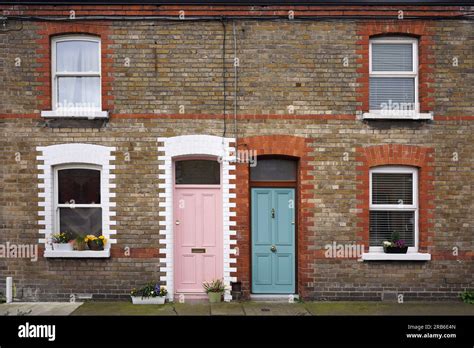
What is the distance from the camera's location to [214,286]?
8406 mm

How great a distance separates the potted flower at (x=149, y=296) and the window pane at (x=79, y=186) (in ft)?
6.60

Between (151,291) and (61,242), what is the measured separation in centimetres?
206

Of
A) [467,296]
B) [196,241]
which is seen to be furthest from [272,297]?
[467,296]

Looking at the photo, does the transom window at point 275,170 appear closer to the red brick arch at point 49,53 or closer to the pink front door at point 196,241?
the pink front door at point 196,241

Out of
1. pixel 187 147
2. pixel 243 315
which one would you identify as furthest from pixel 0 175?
pixel 243 315

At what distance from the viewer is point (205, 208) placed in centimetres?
859

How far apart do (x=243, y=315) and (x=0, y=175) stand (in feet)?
18.1

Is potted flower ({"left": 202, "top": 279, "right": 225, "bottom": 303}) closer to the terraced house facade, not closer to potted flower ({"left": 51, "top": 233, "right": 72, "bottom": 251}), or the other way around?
the terraced house facade

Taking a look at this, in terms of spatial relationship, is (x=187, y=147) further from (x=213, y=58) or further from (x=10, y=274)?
(x=10, y=274)

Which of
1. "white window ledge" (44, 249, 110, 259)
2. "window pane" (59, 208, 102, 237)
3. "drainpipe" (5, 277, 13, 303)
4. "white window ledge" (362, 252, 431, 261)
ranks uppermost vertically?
"window pane" (59, 208, 102, 237)

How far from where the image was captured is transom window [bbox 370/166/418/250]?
8.56 metres

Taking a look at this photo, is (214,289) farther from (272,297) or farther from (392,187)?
(392,187)

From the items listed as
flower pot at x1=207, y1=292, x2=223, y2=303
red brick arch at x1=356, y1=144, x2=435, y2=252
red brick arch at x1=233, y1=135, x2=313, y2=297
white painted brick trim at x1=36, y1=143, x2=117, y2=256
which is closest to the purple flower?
red brick arch at x1=356, y1=144, x2=435, y2=252

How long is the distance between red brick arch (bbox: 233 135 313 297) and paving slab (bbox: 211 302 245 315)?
397 millimetres
